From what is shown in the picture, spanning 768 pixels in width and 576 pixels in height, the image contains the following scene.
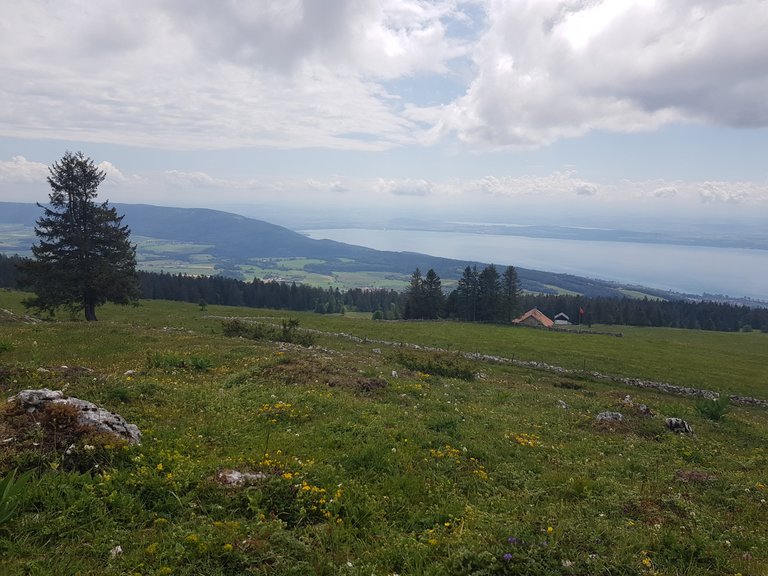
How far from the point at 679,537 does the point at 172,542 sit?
828 cm

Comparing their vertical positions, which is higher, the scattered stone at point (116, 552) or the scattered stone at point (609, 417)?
the scattered stone at point (116, 552)

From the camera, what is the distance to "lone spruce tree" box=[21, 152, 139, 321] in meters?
36.6

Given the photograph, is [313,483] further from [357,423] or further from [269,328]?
[269,328]

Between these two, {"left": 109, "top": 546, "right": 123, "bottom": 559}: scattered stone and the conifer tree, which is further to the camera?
the conifer tree

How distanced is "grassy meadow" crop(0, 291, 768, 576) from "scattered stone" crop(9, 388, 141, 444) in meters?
0.33

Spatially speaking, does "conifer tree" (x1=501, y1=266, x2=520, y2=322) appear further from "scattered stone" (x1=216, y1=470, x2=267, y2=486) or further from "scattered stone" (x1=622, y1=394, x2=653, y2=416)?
"scattered stone" (x1=216, y1=470, x2=267, y2=486)

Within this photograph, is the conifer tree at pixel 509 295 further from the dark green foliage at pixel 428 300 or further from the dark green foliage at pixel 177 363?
the dark green foliage at pixel 177 363

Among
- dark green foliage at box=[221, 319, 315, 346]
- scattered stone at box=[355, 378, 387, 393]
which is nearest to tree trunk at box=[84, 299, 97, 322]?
dark green foliage at box=[221, 319, 315, 346]

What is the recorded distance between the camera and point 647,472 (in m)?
11.1

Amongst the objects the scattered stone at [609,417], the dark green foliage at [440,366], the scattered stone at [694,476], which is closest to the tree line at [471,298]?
Result: the dark green foliage at [440,366]

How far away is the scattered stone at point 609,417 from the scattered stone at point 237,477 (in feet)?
41.0

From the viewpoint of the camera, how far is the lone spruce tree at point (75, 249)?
3656 cm

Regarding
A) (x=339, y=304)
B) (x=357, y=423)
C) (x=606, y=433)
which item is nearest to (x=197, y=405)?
(x=357, y=423)

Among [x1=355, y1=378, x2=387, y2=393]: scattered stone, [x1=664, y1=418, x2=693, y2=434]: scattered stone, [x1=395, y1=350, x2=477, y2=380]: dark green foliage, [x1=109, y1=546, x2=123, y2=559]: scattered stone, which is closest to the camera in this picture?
[x1=109, y1=546, x2=123, y2=559]: scattered stone
